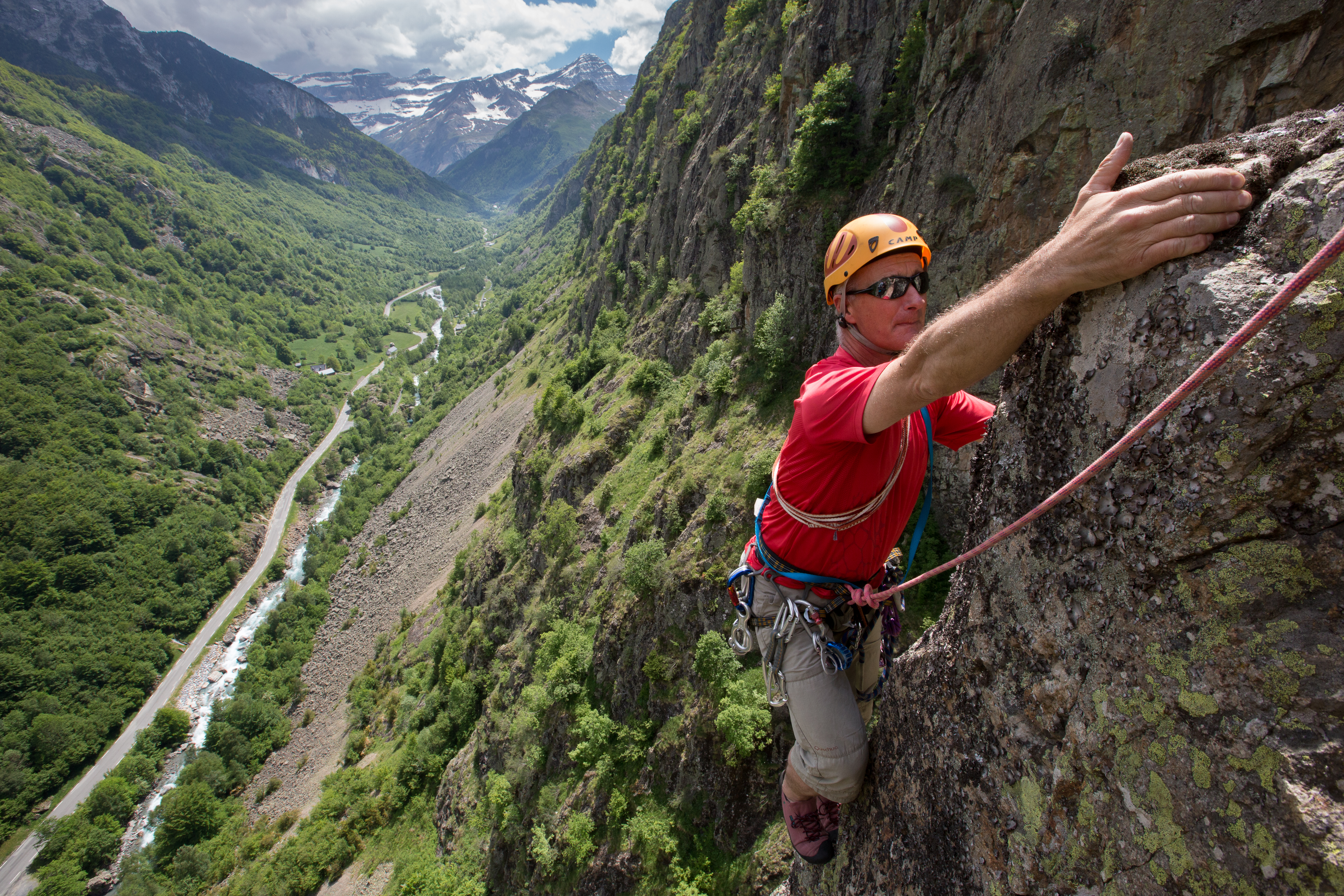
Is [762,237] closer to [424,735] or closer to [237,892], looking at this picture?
[424,735]

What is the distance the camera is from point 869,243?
340 cm

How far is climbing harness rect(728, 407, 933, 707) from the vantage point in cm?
346

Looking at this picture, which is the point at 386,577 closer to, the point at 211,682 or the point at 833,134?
the point at 211,682

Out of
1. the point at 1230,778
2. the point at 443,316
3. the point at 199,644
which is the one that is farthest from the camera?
the point at 443,316

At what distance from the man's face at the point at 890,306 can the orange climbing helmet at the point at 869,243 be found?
4cm

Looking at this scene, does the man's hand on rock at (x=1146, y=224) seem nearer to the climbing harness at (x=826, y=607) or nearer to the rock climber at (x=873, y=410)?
the rock climber at (x=873, y=410)

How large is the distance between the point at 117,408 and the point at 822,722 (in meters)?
137

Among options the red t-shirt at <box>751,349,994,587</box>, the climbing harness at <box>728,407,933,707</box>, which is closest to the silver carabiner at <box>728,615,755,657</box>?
the climbing harness at <box>728,407,933,707</box>

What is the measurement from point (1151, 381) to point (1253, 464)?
0.42 meters

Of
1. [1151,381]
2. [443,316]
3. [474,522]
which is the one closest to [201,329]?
[443,316]

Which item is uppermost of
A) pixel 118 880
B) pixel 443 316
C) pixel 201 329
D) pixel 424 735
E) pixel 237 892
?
pixel 201 329

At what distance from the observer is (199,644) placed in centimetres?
6744

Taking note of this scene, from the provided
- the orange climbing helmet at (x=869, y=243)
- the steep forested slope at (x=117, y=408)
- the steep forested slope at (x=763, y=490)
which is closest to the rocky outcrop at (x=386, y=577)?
the steep forested slope at (x=763, y=490)

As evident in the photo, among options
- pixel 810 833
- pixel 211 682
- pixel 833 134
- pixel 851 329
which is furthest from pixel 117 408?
pixel 851 329
